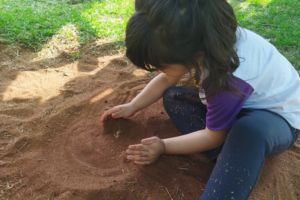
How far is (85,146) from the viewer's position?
1.87 m

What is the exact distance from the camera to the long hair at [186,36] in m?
1.12

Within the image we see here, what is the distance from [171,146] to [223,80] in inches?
22.6

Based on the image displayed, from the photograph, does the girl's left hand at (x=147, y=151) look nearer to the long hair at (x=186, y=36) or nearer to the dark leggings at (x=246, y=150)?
the dark leggings at (x=246, y=150)

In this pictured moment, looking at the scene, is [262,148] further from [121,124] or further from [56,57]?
[56,57]

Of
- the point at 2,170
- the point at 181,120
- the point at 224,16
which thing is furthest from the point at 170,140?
the point at 2,170

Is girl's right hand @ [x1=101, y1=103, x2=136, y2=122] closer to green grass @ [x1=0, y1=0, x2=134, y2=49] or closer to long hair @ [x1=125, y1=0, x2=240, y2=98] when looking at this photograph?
long hair @ [x1=125, y1=0, x2=240, y2=98]

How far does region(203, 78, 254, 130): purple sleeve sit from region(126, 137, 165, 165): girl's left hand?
1.21 feet

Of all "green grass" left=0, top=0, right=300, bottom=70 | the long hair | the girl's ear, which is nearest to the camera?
the long hair

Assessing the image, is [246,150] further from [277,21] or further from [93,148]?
[277,21]

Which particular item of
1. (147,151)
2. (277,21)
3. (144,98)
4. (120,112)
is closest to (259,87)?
(147,151)

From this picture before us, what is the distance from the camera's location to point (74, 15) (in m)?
3.74

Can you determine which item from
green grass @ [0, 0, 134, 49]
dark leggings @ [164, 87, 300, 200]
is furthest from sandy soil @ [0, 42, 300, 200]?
green grass @ [0, 0, 134, 49]

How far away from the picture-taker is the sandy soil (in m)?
1.57

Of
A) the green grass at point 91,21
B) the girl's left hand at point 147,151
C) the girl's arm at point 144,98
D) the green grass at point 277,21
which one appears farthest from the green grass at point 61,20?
the girl's left hand at point 147,151
